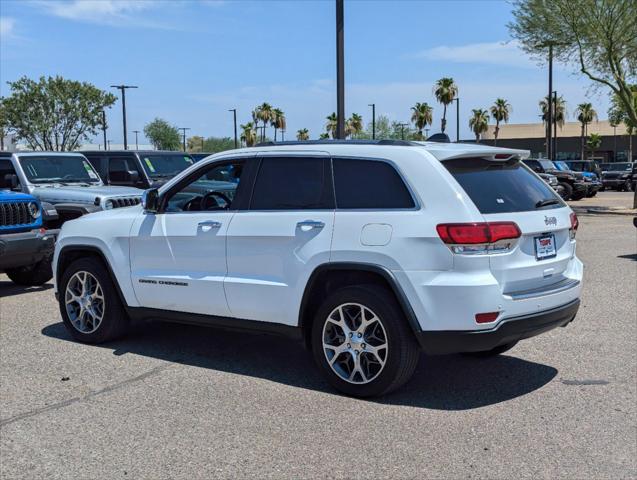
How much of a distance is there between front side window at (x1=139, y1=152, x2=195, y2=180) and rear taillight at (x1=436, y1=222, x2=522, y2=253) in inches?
400

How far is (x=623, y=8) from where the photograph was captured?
74.4ft

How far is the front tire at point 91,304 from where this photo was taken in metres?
6.62

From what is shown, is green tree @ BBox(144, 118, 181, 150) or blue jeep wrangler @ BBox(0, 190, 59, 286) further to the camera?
green tree @ BBox(144, 118, 181, 150)

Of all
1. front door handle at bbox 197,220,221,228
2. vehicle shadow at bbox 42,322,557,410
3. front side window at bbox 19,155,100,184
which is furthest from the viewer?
front side window at bbox 19,155,100,184

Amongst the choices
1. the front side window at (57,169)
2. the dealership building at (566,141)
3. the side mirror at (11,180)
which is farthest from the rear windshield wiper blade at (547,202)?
the dealership building at (566,141)

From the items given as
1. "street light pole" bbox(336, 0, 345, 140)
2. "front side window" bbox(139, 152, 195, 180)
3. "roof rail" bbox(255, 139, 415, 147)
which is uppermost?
"street light pole" bbox(336, 0, 345, 140)

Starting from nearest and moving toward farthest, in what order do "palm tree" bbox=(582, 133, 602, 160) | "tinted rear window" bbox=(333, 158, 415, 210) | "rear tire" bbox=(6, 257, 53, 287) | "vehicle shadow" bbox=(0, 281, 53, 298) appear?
"tinted rear window" bbox=(333, 158, 415, 210) < "vehicle shadow" bbox=(0, 281, 53, 298) < "rear tire" bbox=(6, 257, 53, 287) < "palm tree" bbox=(582, 133, 602, 160)

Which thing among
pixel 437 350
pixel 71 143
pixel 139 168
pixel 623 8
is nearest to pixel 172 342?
pixel 437 350

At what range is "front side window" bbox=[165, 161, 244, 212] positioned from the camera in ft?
19.7

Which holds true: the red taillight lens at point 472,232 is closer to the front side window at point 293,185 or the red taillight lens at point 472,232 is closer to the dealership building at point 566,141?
the front side window at point 293,185

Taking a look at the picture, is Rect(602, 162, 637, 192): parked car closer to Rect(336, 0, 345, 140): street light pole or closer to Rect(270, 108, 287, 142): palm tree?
Rect(336, 0, 345, 140): street light pole

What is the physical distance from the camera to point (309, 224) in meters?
5.32

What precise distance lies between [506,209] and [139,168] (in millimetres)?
10669

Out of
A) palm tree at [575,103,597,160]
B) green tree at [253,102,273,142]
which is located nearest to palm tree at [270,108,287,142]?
green tree at [253,102,273,142]
